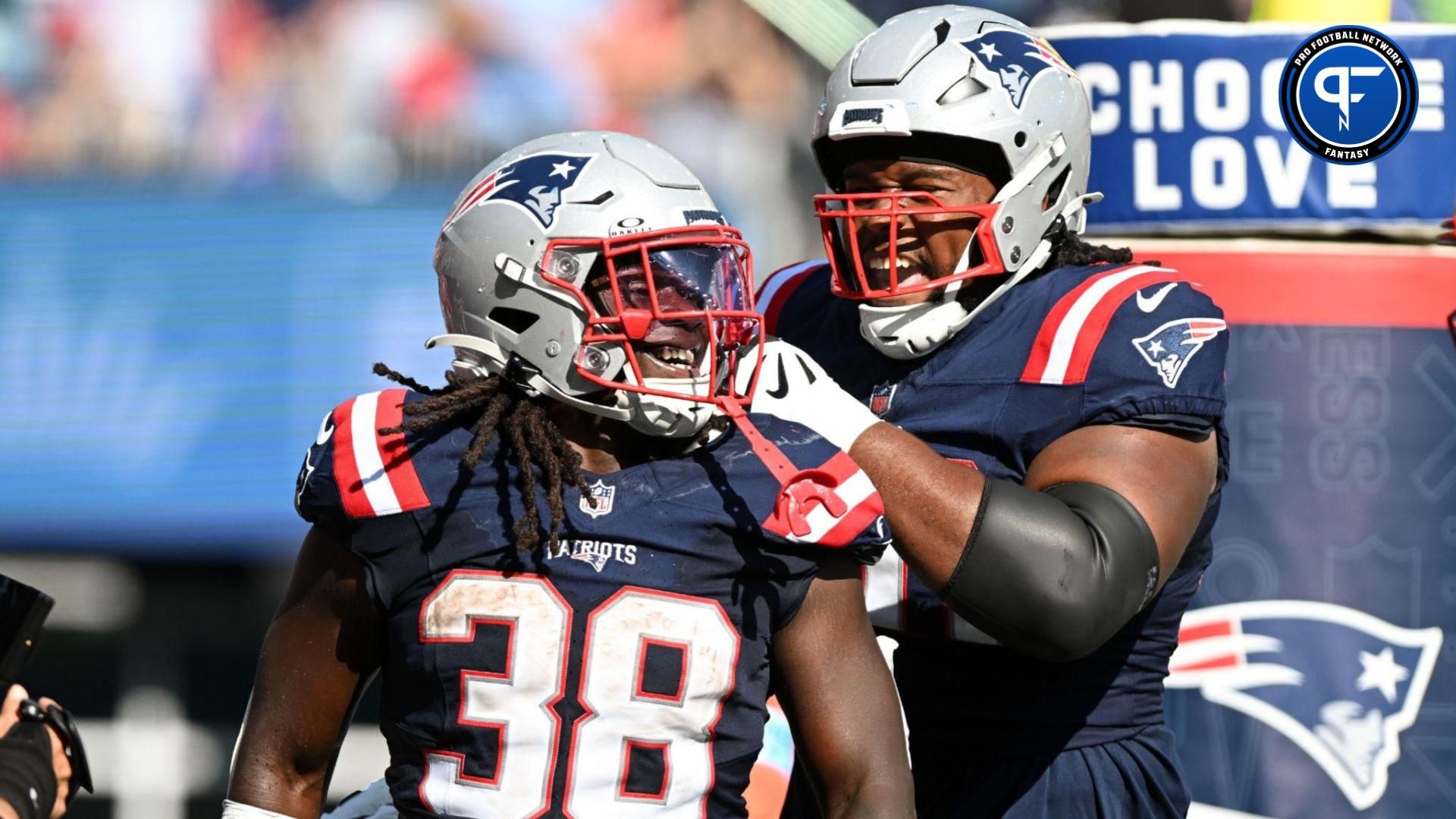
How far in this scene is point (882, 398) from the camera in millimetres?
2703

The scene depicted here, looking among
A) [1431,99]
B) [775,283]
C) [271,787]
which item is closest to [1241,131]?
[1431,99]

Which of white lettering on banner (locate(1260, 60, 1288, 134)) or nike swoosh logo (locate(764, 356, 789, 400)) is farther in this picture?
white lettering on banner (locate(1260, 60, 1288, 134))

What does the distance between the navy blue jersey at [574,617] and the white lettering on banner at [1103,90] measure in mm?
1828

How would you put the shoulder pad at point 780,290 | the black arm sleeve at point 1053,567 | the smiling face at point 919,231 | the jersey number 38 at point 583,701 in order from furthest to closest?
the shoulder pad at point 780,290
the smiling face at point 919,231
the black arm sleeve at point 1053,567
the jersey number 38 at point 583,701

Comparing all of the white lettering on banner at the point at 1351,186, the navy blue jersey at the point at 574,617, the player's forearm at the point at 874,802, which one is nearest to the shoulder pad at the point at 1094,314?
the navy blue jersey at the point at 574,617

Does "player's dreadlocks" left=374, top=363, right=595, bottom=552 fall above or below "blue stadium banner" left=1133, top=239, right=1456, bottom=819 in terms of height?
above

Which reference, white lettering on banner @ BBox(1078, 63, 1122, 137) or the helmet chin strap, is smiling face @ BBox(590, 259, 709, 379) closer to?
the helmet chin strap

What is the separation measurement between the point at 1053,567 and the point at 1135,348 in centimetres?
40

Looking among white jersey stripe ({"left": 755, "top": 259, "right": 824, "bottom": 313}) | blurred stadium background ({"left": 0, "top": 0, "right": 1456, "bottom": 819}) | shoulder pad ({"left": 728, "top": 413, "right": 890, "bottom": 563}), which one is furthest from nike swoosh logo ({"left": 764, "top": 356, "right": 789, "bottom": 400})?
blurred stadium background ({"left": 0, "top": 0, "right": 1456, "bottom": 819})

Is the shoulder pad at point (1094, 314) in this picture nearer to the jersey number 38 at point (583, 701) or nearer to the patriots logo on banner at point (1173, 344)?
the patriots logo on banner at point (1173, 344)

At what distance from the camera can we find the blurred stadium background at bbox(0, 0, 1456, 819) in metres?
4.46

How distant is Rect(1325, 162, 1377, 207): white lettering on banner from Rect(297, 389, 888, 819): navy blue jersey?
198 centimetres

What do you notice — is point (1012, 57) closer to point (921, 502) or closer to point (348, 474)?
point (921, 502)

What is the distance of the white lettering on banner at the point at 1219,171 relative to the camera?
11.8 feet
